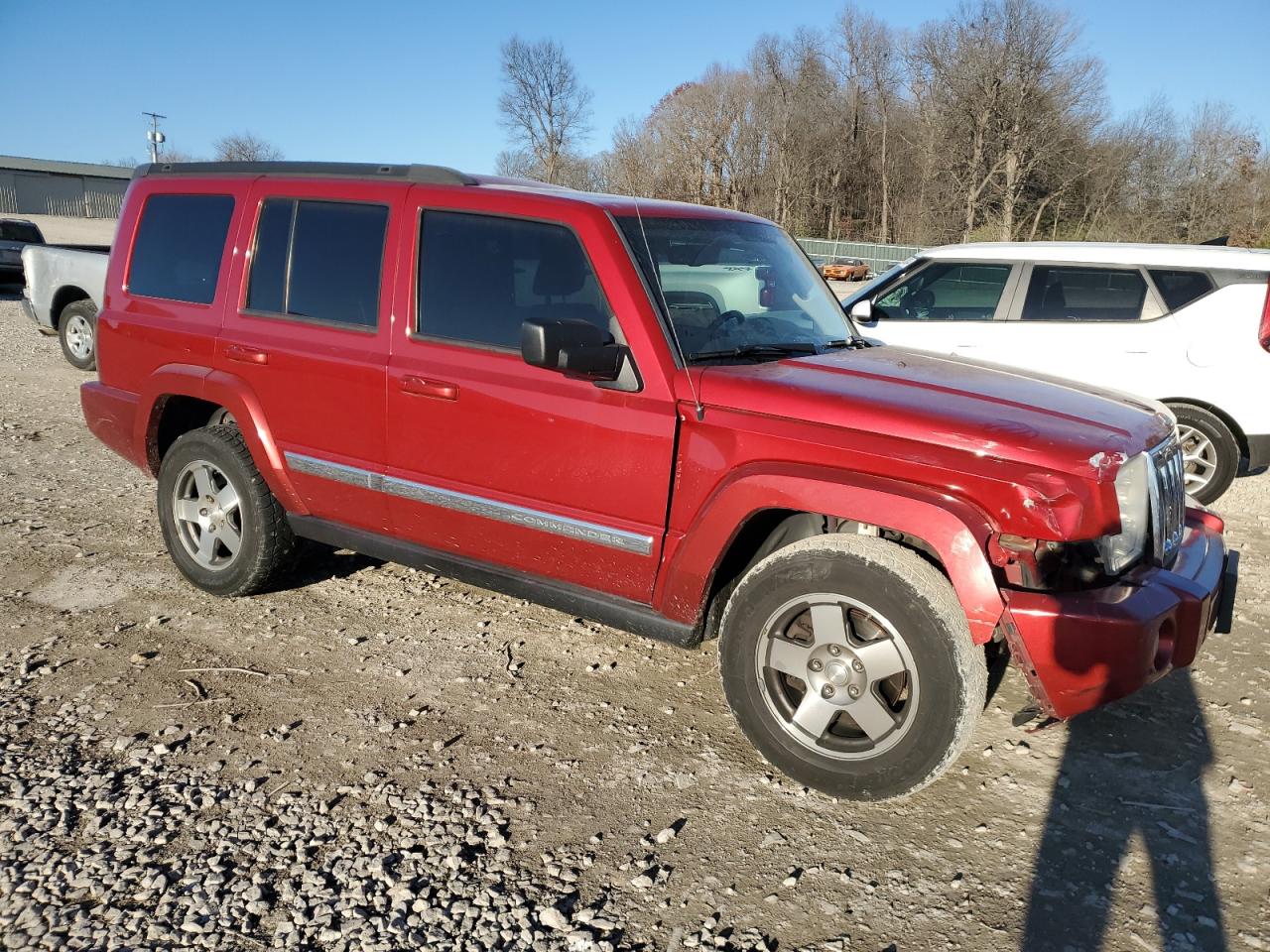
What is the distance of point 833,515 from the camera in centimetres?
294

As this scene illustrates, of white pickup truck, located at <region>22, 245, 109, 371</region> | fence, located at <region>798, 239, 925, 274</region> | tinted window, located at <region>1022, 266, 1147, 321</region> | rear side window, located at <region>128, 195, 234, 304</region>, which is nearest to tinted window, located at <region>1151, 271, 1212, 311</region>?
tinted window, located at <region>1022, 266, 1147, 321</region>

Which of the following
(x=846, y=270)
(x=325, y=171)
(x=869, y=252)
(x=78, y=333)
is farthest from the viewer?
(x=869, y=252)

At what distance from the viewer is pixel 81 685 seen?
12.1ft

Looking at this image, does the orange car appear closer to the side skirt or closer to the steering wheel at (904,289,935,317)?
the steering wheel at (904,289,935,317)

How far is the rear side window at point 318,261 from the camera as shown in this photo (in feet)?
13.0

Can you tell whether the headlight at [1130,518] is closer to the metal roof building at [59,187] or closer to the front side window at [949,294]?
the front side window at [949,294]

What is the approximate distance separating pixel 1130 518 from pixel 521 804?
2141 millimetres

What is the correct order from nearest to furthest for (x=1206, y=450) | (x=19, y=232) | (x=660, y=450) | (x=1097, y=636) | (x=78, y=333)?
(x=1097, y=636) < (x=660, y=450) < (x=1206, y=450) < (x=78, y=333) < (x=19, y=232)

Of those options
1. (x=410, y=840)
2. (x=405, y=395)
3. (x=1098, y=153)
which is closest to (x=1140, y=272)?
(x=405, y=395)

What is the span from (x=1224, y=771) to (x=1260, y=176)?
42595 mm

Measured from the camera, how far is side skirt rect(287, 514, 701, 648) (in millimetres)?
3408

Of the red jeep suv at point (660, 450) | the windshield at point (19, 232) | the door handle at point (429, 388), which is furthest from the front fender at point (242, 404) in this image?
the windshield at point (19, 232)

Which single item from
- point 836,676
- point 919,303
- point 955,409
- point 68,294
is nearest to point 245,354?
point 836,676

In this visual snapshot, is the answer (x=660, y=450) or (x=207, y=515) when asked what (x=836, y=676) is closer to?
(x=660, y=450)
